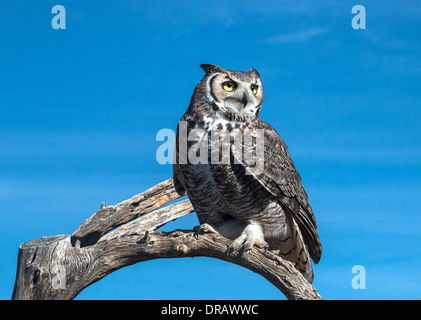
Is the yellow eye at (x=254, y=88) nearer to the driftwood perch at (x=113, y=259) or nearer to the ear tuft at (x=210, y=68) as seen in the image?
the ear tuft at (x=210, y=68)

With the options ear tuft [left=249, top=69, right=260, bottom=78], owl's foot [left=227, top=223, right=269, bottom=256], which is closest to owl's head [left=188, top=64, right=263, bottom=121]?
ear tuft [left=249, top=69, right=260, bottom=78]

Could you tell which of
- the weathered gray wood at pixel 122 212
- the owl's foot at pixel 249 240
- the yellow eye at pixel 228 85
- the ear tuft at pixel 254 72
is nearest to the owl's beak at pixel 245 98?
the yellow eye at pixel 228 85

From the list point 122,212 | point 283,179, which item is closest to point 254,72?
point 283,179

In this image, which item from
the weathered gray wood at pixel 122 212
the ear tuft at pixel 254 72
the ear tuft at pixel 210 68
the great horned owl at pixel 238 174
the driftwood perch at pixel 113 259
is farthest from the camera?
the weathered gray wood at pixel 122 212


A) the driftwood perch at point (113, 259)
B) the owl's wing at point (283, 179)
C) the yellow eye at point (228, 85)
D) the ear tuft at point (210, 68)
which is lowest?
the driftwood perch at point (113, 259)

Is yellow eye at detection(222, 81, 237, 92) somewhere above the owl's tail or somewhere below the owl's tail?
above

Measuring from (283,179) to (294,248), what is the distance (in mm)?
867

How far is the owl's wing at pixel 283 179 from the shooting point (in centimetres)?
471

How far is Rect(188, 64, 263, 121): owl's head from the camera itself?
15.8 feet

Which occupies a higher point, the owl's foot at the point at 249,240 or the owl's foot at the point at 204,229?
the owl's foot at the point at 204,229

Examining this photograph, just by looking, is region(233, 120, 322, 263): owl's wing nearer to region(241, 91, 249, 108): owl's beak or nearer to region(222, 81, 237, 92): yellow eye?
region(241, 91, 249, 108): owl's beak

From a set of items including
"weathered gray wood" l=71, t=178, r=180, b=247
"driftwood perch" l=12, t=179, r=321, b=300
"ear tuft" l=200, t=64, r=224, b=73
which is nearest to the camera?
"driftwood perch" l=12, t=179, r=321, b=300

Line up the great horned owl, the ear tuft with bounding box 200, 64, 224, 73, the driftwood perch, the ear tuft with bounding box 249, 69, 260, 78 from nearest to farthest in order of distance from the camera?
1. the great horned owl
2. the driftwood perch
3. the ear tuft with bounding box 200, 64, 224, 73
4. the ear tuft with bounding box 249, 69, 260, 78
